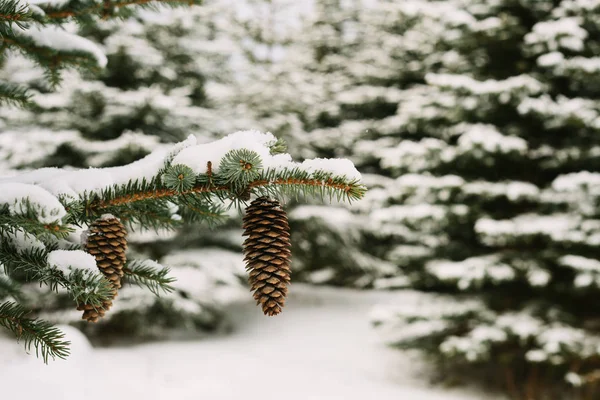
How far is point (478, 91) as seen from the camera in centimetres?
564

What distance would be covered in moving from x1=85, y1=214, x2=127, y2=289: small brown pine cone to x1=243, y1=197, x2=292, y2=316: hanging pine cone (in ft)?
1.06

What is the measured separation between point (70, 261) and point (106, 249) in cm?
11

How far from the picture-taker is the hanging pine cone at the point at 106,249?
47.8 inches

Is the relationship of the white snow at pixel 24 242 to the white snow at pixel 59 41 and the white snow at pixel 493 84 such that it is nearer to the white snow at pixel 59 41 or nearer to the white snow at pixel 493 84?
the white snow at pixel 59 41

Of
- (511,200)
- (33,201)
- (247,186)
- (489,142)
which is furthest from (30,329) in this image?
(511,200)

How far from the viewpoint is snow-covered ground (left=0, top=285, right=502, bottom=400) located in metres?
2.90

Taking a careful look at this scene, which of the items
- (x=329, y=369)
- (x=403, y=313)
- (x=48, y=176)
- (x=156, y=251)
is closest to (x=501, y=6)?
(x=403, y=313)

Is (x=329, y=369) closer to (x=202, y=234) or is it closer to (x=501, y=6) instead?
(x=202, y=234)

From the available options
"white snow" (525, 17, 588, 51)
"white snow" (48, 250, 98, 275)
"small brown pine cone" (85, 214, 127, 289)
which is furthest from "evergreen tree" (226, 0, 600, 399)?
"white snow" (48, 250, 98, 275)

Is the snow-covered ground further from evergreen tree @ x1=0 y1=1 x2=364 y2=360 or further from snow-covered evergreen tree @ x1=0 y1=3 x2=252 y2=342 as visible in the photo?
evergreen tree @ x1=0 y1=1 x2=364 y2=360

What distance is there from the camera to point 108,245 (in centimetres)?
123

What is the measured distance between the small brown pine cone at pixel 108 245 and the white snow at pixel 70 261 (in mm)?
66

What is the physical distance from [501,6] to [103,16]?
552 centimetres

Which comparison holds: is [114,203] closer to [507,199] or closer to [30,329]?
[30,329]
